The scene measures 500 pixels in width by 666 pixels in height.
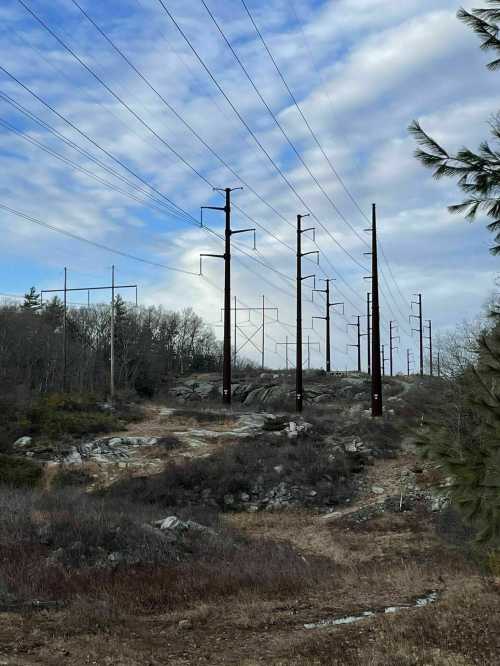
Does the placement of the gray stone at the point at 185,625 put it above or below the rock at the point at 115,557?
above

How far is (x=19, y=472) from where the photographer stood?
64.2ft

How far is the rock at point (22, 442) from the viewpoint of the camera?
23.4m

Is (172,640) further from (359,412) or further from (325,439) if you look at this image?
(359,412)

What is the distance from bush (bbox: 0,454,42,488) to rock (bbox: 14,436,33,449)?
2001 mm

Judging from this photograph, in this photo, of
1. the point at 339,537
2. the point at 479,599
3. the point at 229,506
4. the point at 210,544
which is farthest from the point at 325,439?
the point at 479,599

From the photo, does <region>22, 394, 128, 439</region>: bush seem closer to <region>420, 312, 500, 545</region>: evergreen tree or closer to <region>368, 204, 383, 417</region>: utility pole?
<region>368, 204, 383, 417</region>: utility pole

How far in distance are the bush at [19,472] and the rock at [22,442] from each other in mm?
2001

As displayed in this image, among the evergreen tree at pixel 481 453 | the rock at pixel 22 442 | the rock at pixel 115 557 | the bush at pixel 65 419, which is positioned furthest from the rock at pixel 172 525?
the bush at pixel 65 419

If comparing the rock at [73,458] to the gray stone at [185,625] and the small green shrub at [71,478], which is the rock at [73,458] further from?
the gray stone at [185,625]

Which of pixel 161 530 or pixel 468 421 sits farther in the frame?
pixel 468 421

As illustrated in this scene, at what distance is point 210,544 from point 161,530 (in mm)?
1074

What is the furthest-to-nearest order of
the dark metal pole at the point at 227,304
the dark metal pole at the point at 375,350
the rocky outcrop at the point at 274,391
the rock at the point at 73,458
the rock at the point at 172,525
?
1. the rocky outcrop at the point at 274,391
2. the dark metal pole at the point at 227,304
3. the dark metal pole at the point at 375,350
4. the rock at the point at 73,458
5. the rock at the point at 172,525

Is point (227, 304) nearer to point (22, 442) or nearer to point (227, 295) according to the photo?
point (227, 295)

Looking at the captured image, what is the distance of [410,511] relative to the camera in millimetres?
17516
